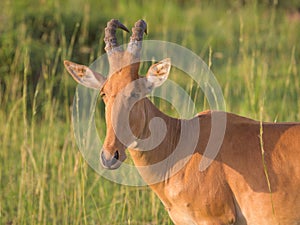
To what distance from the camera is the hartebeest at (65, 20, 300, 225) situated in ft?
19.5

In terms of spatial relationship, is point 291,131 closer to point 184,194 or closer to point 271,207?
point 271,207

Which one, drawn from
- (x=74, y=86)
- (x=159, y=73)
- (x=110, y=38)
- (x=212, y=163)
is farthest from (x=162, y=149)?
(x=74, y=86)

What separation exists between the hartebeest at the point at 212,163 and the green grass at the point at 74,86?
433 mm

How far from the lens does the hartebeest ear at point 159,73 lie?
5973 millimetres

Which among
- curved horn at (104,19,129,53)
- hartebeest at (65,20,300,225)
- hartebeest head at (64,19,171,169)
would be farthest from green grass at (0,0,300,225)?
curved horn at (104,19,129,53)

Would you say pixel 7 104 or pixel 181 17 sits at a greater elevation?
pixel 181 17

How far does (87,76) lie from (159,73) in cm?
61

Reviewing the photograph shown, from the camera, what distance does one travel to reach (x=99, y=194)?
804 cm

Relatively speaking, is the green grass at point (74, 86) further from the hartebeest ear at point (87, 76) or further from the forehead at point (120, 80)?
the forehead at point (120, 80)

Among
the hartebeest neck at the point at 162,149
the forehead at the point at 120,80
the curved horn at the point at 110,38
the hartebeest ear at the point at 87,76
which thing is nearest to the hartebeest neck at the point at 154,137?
the hartebeest neck at the point at 162,149

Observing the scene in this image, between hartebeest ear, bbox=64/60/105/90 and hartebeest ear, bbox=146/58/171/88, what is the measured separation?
1.29 ft

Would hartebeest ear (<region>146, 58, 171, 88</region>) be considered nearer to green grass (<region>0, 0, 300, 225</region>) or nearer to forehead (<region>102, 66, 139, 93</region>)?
forehead (<region>102, 66, 139, 93</region>)

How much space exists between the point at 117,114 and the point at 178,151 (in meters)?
0.83

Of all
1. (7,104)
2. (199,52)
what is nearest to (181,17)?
(199,52)
